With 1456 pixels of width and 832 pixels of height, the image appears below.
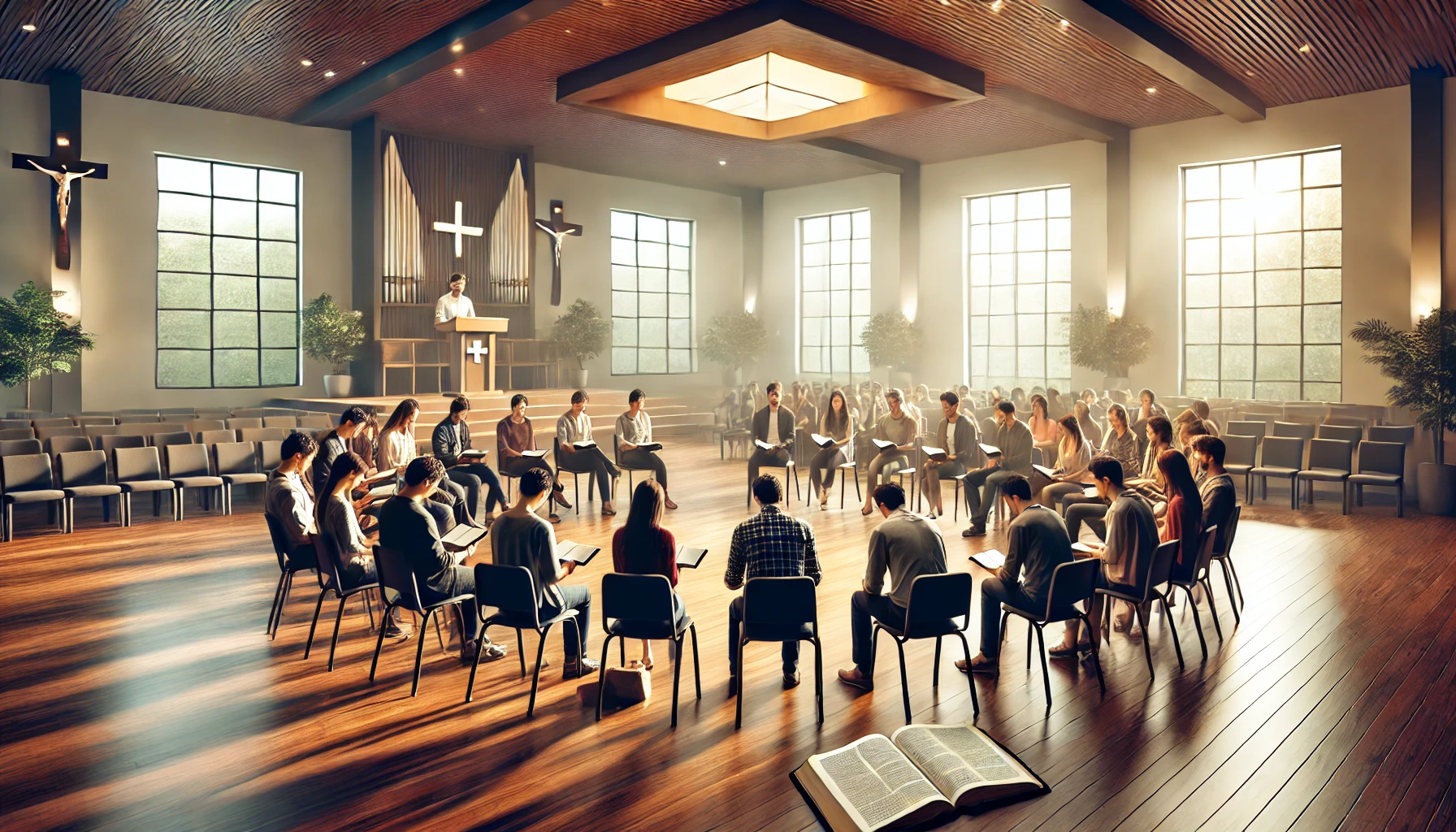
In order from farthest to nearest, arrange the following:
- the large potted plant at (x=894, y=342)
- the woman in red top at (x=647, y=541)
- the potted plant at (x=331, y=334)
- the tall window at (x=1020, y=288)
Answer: the large potted plant at (x=894, y=342), the tall window at (x=1020, y=288), the potted plant at (x=331, y=334), the woman in red top at (x=647, y=541)

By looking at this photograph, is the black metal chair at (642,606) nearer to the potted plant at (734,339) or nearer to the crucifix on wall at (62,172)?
the crucifix on wall at (62,172)

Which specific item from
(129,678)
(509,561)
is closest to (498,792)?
(509,561)

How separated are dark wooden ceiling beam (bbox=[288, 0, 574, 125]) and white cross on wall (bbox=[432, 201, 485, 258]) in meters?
2.04

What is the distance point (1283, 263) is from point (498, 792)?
13.7m

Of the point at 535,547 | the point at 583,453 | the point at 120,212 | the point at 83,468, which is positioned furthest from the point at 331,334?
the point at 535,547

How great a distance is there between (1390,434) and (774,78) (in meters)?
8.20

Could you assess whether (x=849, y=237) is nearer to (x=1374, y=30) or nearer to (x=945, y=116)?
(x=945, y=116)

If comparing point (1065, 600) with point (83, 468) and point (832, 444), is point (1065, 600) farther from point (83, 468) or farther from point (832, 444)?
point (83, 468)

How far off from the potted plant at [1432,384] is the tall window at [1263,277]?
2722 millimetres

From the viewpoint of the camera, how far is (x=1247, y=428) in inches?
423

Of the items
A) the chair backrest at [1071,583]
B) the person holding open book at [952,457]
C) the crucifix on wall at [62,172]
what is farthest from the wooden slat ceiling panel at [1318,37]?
the crucifix on wall at [62,172]

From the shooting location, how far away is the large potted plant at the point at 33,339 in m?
10.6

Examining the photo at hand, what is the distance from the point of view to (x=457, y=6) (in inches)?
372

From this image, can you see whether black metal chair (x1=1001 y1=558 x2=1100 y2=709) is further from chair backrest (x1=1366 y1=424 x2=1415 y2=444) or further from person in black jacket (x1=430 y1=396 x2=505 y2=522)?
chair backrest (x1=1366 y1=424 x2=1415 y2=444)
